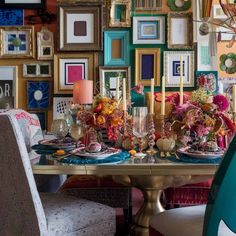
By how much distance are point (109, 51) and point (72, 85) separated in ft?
1.68

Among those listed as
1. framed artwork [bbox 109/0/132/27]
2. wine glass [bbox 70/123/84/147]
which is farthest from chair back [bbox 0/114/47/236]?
framed artwork [bbox 109/0/132/27]

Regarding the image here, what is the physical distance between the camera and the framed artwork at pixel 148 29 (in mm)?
4102

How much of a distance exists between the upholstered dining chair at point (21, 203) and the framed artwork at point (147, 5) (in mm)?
2783

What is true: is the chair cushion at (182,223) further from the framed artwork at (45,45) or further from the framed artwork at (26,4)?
the framed artwork at (26,4)

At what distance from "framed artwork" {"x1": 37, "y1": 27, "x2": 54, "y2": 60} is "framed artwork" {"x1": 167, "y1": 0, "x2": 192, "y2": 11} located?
1.26 meters

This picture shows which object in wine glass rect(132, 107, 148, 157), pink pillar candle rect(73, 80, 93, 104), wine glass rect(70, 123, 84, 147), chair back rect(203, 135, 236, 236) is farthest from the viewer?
pink pillar candle rect(73, 80, 93, 104)

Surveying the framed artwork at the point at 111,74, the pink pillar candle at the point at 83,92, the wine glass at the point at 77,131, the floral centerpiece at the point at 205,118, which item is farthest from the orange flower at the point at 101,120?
the framed artwork at the point at 111,74

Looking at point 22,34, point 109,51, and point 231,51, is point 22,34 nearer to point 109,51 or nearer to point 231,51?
point 109,51

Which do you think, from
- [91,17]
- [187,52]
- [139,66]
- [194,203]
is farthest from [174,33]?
[194,203]

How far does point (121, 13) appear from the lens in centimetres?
409

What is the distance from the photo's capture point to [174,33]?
411 cm

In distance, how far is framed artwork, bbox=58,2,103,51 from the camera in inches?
160

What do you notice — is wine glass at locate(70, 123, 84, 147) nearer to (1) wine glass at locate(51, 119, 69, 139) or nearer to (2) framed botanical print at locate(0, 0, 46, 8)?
(1) wine glass at locate(51, 119, 69, 139)

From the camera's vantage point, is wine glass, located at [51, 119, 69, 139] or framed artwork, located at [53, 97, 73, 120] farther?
framed artwork, located at [53, 97, 73, 120]
